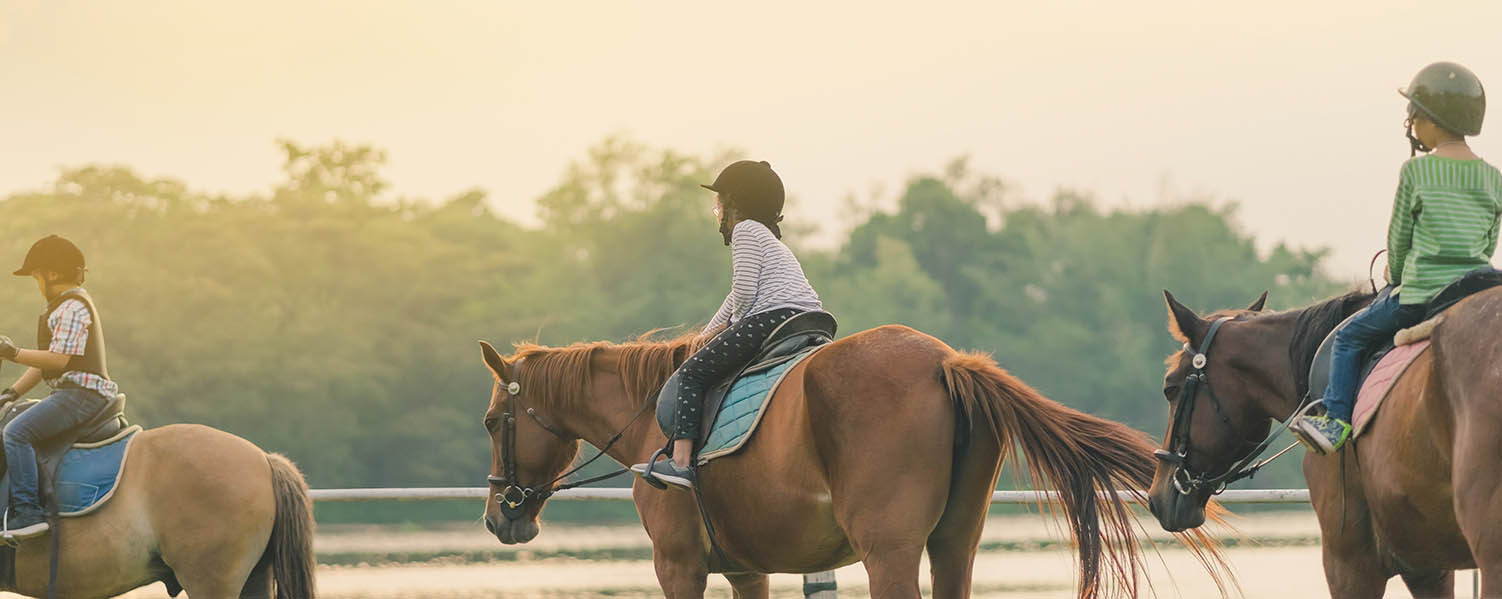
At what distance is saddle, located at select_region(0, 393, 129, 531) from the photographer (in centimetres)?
680

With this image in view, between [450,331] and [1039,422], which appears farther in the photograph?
[450,331]

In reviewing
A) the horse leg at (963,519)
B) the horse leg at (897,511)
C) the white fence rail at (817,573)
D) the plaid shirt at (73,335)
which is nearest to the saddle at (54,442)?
the plaid shirt at (73,335)

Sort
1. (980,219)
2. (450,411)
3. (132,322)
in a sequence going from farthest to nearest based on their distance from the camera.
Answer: (980,219) → (450,411) → (132,322)

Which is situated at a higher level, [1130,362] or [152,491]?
[152,491]

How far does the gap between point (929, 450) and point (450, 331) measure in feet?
137

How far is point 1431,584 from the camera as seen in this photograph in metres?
5.25

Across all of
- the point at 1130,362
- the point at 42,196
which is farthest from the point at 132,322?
the point at 1130,362

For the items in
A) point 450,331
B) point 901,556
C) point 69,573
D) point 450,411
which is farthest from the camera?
point 450,331

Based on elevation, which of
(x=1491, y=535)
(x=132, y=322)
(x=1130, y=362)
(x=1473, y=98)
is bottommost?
(x=1130, y=362)

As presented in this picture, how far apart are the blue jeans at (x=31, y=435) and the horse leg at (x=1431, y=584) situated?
551 cm

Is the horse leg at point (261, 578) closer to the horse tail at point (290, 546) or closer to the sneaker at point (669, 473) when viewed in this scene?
the horse tail at point (290, 546)

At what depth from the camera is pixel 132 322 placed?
129ft

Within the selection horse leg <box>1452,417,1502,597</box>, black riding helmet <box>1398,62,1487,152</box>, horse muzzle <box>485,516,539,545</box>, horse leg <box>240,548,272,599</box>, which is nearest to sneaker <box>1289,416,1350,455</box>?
horse leg <box>1452,417,1502,597</box>

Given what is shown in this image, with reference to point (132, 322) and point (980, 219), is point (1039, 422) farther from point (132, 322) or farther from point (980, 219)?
point (980, 219)
